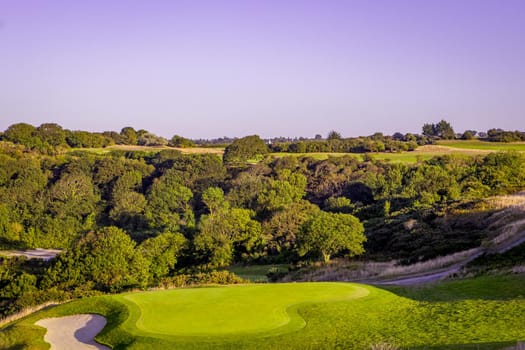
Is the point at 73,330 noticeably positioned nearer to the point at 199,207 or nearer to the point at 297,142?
the point at 199,207

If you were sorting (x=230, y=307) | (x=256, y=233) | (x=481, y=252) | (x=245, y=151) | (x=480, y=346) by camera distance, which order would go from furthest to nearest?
(x=245, y=151) → (x=256, y=233) → (x=481, y=252) → (x=230, y=307) → (x=480, y=346)

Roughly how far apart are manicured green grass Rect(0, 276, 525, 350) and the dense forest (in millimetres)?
12526

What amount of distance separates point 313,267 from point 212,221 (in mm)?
19406

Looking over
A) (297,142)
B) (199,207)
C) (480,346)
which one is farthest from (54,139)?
(480,346)

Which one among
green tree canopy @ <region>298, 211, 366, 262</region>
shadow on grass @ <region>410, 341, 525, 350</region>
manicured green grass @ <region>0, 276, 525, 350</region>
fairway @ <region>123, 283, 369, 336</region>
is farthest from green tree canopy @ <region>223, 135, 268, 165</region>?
shadow on grass @ <region>410, 341, 525, 350</region>

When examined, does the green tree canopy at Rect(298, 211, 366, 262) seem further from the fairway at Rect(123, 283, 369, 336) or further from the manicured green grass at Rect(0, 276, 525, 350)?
the fairway at Rect(123, 283, 369, 336)

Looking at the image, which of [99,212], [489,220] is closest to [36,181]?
[99,212]

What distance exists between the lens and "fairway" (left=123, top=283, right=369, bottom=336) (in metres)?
13.9

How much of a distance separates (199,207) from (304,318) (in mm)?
79130

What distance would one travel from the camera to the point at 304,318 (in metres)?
14.9

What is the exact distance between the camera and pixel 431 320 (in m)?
14.3

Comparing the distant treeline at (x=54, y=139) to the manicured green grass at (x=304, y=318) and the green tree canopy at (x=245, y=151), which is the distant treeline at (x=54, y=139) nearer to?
the green tree canopy at (x=245, y=151)

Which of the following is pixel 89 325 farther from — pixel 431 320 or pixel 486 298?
pixel 486 298

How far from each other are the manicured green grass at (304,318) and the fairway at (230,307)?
26 mm
